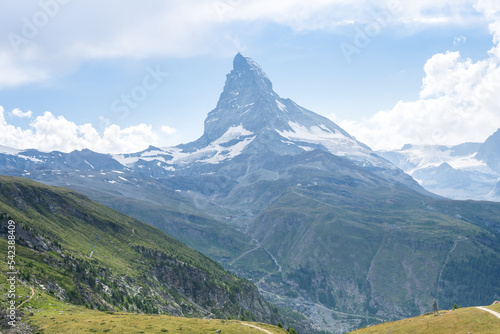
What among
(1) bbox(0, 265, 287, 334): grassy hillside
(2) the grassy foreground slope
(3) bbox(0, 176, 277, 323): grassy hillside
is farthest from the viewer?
(3) bbox(0, 176, 277, 323): grassy hillside

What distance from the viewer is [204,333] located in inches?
3145

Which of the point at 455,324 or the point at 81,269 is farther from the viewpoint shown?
the point at 81,269

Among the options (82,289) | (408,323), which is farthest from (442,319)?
(82,289)

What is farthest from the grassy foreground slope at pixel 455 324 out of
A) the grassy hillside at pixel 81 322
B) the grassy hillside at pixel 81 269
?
the grassy hillside at pixel 81 269

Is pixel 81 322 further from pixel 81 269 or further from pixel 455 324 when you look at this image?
pixel 455 324

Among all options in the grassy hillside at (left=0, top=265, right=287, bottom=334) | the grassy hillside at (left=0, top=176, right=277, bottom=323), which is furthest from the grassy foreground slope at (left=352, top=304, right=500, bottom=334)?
the grassy hillside at (left=0, top=176, right=277, bottom=323)

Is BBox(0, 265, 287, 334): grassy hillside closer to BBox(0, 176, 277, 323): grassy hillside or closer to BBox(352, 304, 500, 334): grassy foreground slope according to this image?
BBox(0, 176, 277, 323): grassy hillside

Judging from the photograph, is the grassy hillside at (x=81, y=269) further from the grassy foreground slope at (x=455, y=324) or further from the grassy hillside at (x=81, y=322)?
the grassy foreground slope at (x=455, y=324)

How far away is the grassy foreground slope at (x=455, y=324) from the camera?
223 ft

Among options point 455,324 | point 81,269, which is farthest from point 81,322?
point 455,324

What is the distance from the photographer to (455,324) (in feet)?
242

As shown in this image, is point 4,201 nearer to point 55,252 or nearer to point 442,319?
point 55,252

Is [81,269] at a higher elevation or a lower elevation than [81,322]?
lower

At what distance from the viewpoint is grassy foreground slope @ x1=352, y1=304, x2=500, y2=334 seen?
67.9 m
